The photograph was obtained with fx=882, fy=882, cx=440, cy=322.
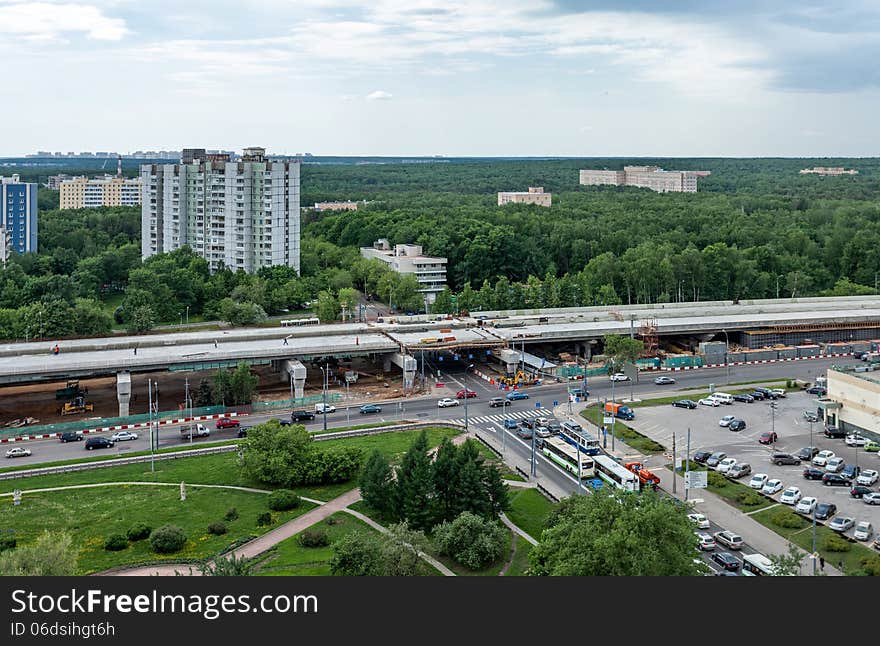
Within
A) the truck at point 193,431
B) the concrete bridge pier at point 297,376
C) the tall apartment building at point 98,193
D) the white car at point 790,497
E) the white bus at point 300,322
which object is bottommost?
the white car at point 790,497

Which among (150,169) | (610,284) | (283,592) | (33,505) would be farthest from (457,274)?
(283,592)

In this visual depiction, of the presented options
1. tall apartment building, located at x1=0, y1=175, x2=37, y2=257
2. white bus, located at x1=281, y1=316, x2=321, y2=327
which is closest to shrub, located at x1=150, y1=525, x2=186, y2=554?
white bus, located at x1=281, y1=316, x2=321, y2=327

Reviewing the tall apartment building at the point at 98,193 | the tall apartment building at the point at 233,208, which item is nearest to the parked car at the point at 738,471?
the tall apartment building at the point at 233,208

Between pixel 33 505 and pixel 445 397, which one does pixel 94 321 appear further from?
pixel 33 505

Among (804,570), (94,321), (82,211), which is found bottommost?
(804,570)

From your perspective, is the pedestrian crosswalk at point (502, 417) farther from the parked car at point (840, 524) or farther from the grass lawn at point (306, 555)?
the parked car at point (840, 524)

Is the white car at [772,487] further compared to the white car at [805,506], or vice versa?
the white car at [772,487]

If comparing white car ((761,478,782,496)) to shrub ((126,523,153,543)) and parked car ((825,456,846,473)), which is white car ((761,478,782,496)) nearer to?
parked car ((825,456,846,473))

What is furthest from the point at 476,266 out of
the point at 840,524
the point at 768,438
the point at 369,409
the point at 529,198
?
the point at 529,198
